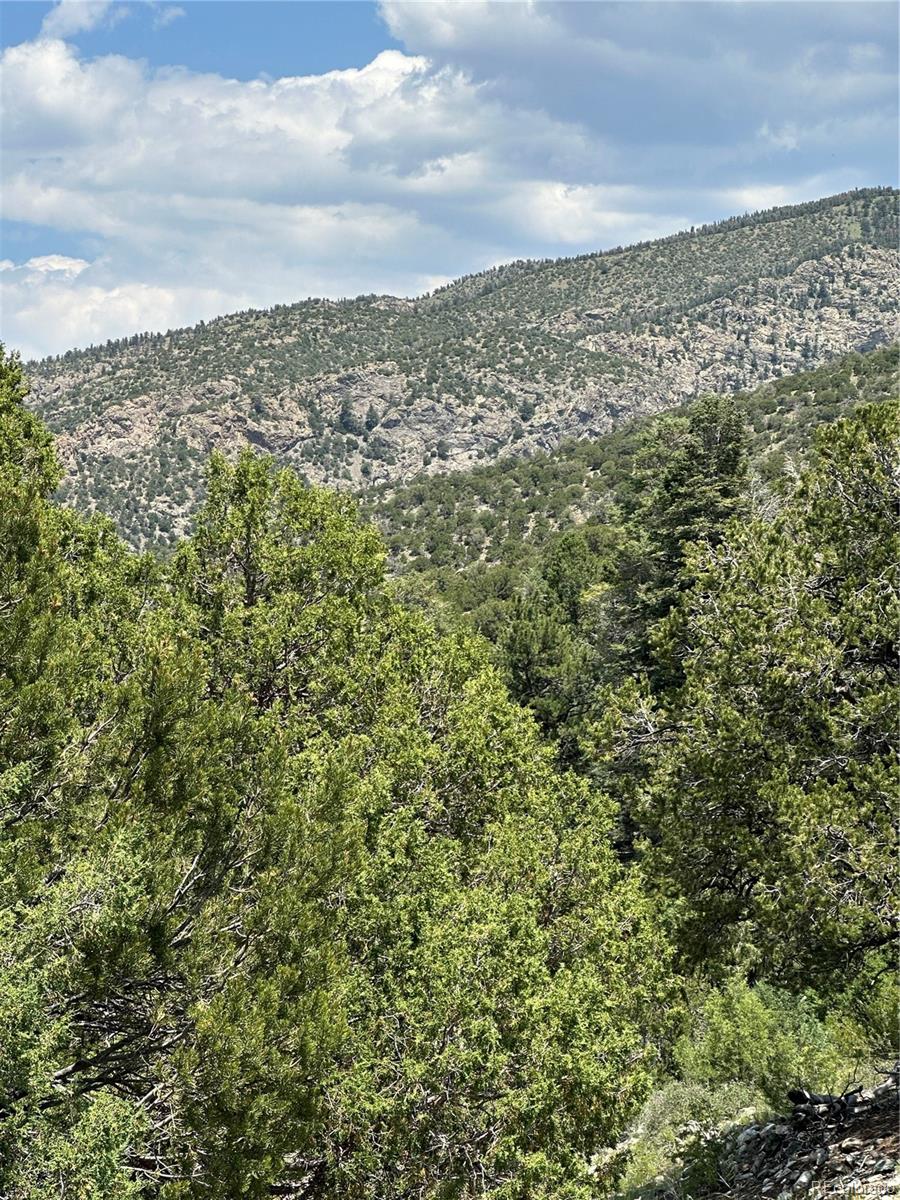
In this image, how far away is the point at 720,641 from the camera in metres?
11.5

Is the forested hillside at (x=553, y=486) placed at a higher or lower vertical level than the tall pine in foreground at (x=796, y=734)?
higher

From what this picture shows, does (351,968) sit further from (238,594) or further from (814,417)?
(814,417)

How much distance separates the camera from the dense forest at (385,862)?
790 cm

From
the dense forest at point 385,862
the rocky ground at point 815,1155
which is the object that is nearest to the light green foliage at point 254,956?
the dense forest at point 385,862

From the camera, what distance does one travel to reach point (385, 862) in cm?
1102

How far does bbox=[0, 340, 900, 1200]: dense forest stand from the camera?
311 inches

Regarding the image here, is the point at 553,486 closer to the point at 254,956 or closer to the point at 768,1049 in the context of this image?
the point at 768,1049

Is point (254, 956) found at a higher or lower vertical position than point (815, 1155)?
higher

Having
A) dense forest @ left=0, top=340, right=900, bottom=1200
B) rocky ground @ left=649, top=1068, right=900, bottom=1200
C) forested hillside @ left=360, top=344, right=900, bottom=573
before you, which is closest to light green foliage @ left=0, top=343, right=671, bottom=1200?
dense forest @ left=0, top=340, right=900, bottom=1200

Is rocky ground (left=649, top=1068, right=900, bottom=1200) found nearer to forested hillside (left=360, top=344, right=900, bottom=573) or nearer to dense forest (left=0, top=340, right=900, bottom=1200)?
dense forest (left=0, top=340, right=900, bottom=1200)

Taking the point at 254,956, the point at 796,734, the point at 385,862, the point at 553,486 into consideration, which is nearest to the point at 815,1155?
the point at 796,734

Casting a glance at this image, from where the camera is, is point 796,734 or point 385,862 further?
point 385,862

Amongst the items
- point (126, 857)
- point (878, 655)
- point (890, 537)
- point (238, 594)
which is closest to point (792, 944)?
point (878, 655)

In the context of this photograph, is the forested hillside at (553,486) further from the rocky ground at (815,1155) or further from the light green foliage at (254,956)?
the light green foliage at (254,956)
